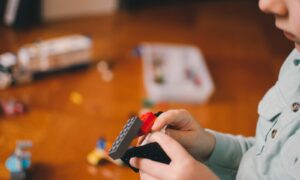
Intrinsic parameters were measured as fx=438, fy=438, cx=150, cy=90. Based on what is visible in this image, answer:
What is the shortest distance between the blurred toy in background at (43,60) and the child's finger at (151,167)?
0.77 m

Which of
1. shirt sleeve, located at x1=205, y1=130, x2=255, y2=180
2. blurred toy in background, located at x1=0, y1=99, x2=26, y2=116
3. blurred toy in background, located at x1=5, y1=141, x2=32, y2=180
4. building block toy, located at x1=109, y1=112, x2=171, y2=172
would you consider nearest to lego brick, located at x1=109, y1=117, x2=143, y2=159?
building block toy, located at x1=109, y1=112, x2=171, y2=172

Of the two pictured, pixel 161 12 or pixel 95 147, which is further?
pixel 161 12

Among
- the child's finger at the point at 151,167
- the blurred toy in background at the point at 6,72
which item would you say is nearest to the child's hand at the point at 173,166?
the child's finger at the point at 151,167

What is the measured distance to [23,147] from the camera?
0.99 meters

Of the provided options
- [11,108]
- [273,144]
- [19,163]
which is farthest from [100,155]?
[273,144]

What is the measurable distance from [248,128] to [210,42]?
0.56m

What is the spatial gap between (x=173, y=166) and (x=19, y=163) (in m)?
0.47

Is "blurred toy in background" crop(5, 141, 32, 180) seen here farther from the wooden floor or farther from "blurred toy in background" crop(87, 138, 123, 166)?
"blurred toy in background" crop(87, 138, 123, 166)

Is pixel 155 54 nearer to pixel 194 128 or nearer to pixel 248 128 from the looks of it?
pixel 248 128

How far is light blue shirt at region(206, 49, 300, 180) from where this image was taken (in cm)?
56

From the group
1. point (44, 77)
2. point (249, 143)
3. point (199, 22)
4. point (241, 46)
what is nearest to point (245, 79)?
point (241, 46)

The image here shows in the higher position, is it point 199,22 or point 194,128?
point 194,128

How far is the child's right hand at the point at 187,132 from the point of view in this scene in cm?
61

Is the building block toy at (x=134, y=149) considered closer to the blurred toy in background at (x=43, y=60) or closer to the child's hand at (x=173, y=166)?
the child's hand at (x=173, y=166)
